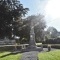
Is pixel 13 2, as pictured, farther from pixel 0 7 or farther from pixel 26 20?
pixel 26 20

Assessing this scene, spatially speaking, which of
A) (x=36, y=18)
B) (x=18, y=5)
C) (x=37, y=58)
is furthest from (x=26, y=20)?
(x=37, y=58)

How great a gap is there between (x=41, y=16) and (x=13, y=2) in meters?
12.8

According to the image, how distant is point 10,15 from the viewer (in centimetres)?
5303

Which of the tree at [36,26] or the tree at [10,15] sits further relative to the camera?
the tree at [36,26]

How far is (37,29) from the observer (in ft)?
212

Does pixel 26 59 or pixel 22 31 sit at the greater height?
pixel 22 31

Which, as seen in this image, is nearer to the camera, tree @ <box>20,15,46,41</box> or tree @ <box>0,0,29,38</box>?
tree @ <box>0,0,29,38</box>

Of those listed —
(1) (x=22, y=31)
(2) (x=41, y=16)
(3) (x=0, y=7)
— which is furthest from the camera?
(2) (x=41, y=16)

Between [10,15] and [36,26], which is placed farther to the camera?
[36,26]

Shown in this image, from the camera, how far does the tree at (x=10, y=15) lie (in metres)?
52.6

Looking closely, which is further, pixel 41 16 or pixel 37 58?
pixel 41 16

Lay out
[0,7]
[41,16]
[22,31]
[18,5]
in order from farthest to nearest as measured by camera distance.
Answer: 1. [41,16]
2. [22,31]
3. [18,5]
4. [0,7]

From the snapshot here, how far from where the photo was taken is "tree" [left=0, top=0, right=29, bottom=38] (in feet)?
172

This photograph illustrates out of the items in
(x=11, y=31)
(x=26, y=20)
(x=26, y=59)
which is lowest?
(x=26, y=59)
